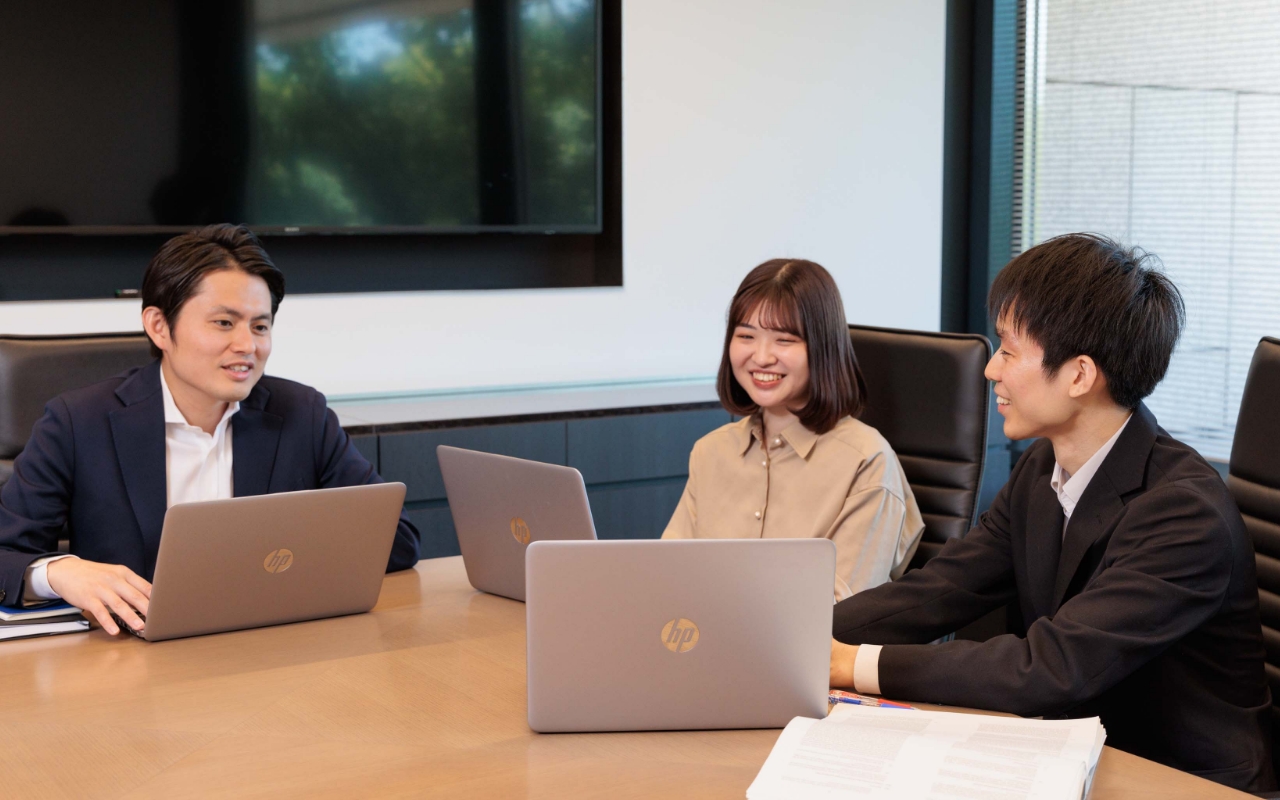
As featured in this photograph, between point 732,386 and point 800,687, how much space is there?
1.02 meters

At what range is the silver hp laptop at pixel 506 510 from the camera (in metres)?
1.71

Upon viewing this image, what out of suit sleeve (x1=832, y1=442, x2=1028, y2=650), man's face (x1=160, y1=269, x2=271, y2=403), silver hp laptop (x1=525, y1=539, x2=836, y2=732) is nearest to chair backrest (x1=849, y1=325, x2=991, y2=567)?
suit sleeve (x1=832, y1=442, x2=1028, y2=650)

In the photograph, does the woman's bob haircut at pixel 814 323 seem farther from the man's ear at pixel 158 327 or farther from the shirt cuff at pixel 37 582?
the shirt cuff at pixel 37 582

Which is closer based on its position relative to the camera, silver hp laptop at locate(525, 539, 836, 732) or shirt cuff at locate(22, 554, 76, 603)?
silver hp laptop at locate(525, 539, 836, 732)

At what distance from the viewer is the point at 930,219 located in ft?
15.2

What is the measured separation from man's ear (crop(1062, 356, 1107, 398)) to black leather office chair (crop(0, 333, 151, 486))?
5.12 feet

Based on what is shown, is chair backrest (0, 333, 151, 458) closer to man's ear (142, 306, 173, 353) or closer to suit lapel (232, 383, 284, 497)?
man's ear (142, 306, 173, 353)

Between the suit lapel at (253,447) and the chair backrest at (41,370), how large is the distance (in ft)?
1.04

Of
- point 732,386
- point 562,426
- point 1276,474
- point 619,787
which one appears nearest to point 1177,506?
point 1276,474

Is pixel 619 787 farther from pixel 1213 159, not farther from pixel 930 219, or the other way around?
pixel 930 219

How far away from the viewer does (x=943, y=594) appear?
1792 millimetres

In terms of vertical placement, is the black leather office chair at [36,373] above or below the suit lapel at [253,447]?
above

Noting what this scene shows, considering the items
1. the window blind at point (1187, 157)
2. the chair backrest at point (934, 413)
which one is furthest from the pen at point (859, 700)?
the window blind at point (1187, 157)

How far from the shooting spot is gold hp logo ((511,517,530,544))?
5.94 feet
